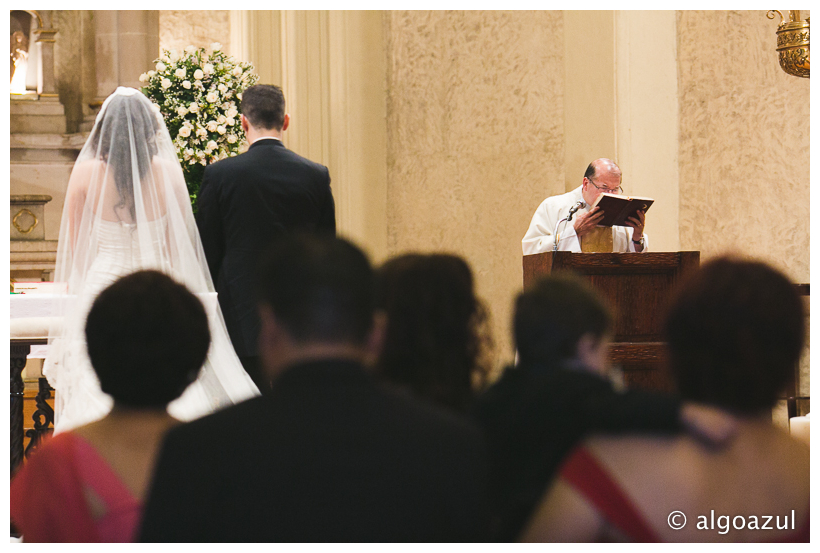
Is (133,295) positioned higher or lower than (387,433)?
higher

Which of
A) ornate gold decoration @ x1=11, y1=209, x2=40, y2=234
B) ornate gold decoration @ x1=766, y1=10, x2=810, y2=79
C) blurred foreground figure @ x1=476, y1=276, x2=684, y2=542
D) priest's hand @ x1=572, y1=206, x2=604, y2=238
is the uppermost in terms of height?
ornate gold decoration @ x1=766, y1=10, x2=810, y2=79

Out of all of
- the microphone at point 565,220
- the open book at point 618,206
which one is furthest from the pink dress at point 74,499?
the microphone at point 565,220

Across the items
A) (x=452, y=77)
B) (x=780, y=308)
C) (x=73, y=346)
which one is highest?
(x=452, y=77)

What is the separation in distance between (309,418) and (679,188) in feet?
17.5

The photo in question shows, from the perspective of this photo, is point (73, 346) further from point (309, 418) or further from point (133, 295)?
point (309, 418)

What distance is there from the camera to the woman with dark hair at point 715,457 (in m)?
1.42

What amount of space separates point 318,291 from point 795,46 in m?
4.23

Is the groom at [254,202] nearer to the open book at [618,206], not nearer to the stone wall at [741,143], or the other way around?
the open book at [618,206]

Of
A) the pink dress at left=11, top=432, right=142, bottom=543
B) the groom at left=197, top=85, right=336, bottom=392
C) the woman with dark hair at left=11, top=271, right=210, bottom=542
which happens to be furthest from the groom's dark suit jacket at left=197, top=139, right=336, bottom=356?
the pink dress at left=11, top=432, right=142, bottom=543

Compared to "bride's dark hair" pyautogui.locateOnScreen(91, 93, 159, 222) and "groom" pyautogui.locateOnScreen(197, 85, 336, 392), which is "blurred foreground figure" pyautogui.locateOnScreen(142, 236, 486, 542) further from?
"bride's dark hair" pyautogui.locateOnScreen(91, 93, 159, 222)

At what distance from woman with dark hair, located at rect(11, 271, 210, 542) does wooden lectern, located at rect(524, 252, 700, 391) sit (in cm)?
287

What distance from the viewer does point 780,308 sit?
1.50 m

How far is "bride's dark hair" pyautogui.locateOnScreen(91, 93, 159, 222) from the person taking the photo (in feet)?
14.1
